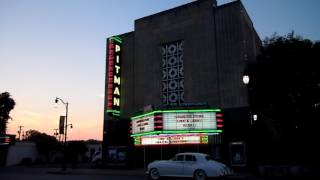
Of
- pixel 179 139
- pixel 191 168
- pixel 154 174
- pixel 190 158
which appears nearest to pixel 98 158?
pixel 179 139

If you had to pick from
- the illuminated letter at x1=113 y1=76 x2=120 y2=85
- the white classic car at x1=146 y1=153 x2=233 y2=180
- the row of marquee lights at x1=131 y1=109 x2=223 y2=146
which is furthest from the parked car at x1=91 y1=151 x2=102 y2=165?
the white classic car at x1=146 y1=153 x2=233 y2=180

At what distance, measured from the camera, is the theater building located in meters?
28.4

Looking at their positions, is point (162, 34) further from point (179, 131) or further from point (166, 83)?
point (179, 131)

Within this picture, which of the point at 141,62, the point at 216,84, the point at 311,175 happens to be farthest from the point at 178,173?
the point at 141,62

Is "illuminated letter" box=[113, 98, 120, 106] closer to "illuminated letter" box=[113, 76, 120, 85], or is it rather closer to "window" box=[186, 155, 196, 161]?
"illuminated letter" box=[113, 76, 120, 85]

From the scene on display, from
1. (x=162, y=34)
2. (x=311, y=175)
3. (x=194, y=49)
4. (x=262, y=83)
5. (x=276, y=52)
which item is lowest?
(x=311, y=175)

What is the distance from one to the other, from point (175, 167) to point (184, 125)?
29.6 ft

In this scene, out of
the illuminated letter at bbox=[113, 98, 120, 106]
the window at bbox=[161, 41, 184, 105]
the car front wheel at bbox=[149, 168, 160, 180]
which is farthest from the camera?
the illuminated letter at bbox=[113, 98, 120, 106]

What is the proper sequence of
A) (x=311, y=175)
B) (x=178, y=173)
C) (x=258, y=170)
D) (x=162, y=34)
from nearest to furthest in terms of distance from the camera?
(x=178, y=173) < (x=311, y=175) < (x=258, y=170) < (x=162, y=34)

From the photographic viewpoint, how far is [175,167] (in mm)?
18891

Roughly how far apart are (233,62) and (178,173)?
49.0 ft

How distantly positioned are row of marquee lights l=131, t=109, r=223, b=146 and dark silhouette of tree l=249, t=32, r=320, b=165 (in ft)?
13.9

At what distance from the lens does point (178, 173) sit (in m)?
18.8

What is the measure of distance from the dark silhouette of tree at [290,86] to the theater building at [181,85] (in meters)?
2.68
